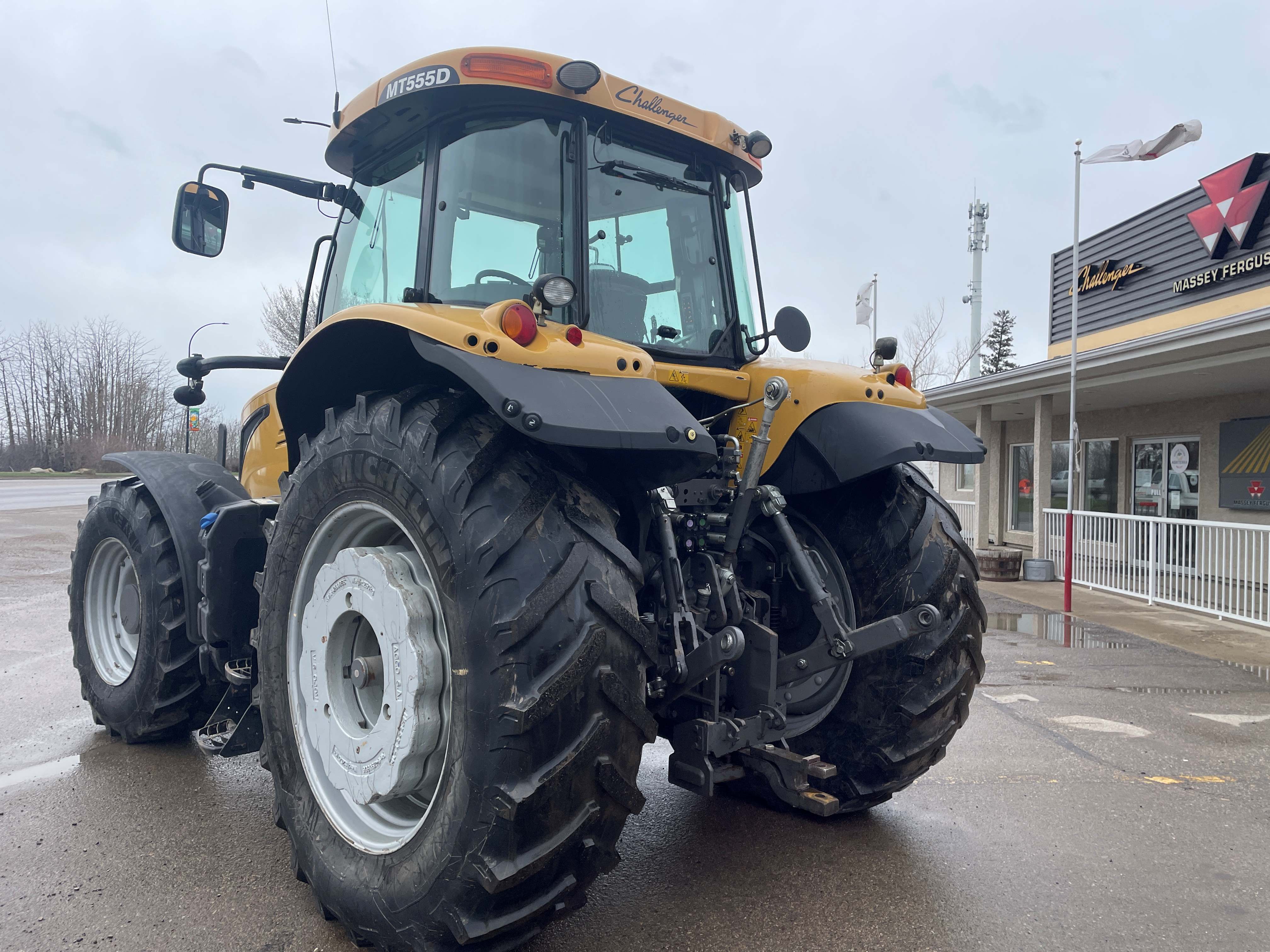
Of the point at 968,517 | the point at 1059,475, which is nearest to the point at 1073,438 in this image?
the point at 968,517

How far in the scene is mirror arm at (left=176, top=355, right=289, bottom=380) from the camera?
13.1 ft

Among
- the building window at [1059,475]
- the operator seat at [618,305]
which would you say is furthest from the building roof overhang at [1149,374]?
the operator seat at [618,305]

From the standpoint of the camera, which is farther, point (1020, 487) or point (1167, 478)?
point (1020, 487)

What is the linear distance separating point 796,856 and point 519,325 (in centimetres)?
220

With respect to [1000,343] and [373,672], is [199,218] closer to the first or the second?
[373,672]

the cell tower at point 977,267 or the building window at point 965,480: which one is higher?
the cell tower at point 977,267

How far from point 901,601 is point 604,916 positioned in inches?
58.2

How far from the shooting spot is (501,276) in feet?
9.17

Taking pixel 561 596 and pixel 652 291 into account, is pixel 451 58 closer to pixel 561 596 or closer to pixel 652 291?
pixel 652 291

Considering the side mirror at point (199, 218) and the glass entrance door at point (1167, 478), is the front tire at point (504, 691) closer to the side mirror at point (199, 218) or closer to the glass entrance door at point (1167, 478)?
the side mirror at point (199, 218)

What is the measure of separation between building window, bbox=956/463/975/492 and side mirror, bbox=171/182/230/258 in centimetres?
1751

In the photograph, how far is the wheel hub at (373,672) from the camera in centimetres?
216

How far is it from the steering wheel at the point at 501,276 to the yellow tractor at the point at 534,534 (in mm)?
15

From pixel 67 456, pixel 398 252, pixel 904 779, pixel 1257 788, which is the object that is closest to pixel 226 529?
pixel 398 252
